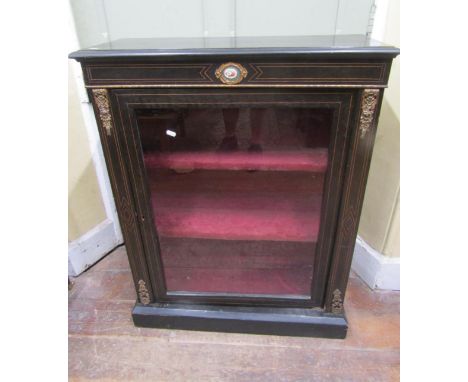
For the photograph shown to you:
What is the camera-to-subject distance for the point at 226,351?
3.80ft

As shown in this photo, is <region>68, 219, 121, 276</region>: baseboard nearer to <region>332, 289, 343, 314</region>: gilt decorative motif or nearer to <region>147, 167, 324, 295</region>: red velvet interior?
<region>147, 167, 324, 295</region>: red velvet interior

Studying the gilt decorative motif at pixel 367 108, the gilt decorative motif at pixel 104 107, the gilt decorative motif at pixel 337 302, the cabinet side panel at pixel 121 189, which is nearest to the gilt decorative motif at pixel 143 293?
the cabinet side panel at pixel 121 189

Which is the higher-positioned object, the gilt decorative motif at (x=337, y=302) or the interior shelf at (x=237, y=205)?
the interior shelf at (x=237, y=205)

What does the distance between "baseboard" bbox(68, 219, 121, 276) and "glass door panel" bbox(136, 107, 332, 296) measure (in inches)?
20.6

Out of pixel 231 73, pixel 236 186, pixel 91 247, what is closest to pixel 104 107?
pixel 231 73

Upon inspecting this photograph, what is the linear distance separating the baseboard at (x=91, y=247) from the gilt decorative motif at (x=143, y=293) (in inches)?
17.4

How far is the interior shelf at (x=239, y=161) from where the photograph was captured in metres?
0.96

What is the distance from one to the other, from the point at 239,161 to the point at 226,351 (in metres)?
0.68

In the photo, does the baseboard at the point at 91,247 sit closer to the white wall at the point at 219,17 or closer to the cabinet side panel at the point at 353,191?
the white wall at the point at 219,17

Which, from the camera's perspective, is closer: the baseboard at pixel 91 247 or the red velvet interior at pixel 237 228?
the red velvet interior at pixel 237 228

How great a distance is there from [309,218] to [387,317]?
1.86 ft

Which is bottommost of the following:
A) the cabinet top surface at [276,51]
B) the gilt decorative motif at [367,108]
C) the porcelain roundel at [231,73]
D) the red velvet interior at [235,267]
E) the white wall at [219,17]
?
the red velvet interior at [235,267]

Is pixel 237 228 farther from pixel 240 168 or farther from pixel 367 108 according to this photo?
pixel 367 108

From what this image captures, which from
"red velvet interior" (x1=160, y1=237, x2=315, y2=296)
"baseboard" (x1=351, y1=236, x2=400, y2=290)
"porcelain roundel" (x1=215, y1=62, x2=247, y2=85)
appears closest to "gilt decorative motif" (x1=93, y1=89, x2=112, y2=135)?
"porcelain roundel" (x1=215, y1=62, x2=247, y2=85)
